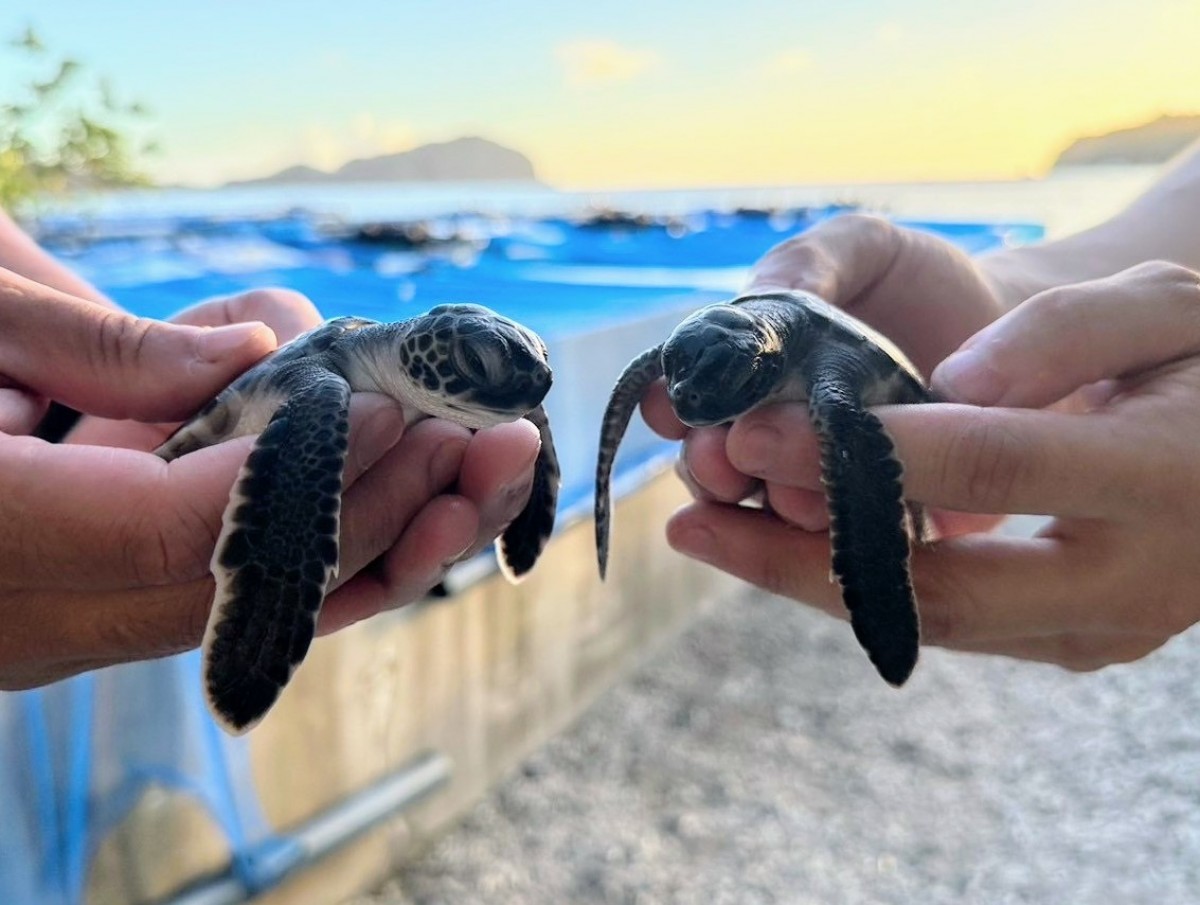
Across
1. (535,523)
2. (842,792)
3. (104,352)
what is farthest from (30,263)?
(842,792)

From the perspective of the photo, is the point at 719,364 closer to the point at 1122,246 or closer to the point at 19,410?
the point at 19,410

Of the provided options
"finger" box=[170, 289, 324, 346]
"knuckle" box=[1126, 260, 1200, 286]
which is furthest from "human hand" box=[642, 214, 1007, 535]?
"finger" box=[170, 289, 324, 346]

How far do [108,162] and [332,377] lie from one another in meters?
2.68

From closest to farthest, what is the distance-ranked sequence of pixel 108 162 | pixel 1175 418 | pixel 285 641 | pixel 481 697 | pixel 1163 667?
pixel 285 641 → pixel 1175 418 → pixel 481 697 → pixel 108 162 → pixel 1163 667

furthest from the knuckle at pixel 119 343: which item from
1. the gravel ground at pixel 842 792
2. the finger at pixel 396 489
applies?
the gravel ground at pixel 842 792

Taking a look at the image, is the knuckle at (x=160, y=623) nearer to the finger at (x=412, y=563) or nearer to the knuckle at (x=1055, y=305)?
the finger at (x=412, y=563)

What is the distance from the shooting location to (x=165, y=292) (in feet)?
8.47

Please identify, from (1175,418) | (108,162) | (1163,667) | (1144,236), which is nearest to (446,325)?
(1175,418)

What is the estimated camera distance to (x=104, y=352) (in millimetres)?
1054

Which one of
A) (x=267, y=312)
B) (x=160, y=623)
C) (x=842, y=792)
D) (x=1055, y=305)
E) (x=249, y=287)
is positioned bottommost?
(x=842, y=792)

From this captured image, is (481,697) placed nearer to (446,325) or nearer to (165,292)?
(165,292)

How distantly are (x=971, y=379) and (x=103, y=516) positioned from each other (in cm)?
84

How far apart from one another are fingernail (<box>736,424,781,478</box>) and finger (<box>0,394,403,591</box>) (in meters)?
0.48

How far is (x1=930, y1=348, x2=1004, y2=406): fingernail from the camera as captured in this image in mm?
999
